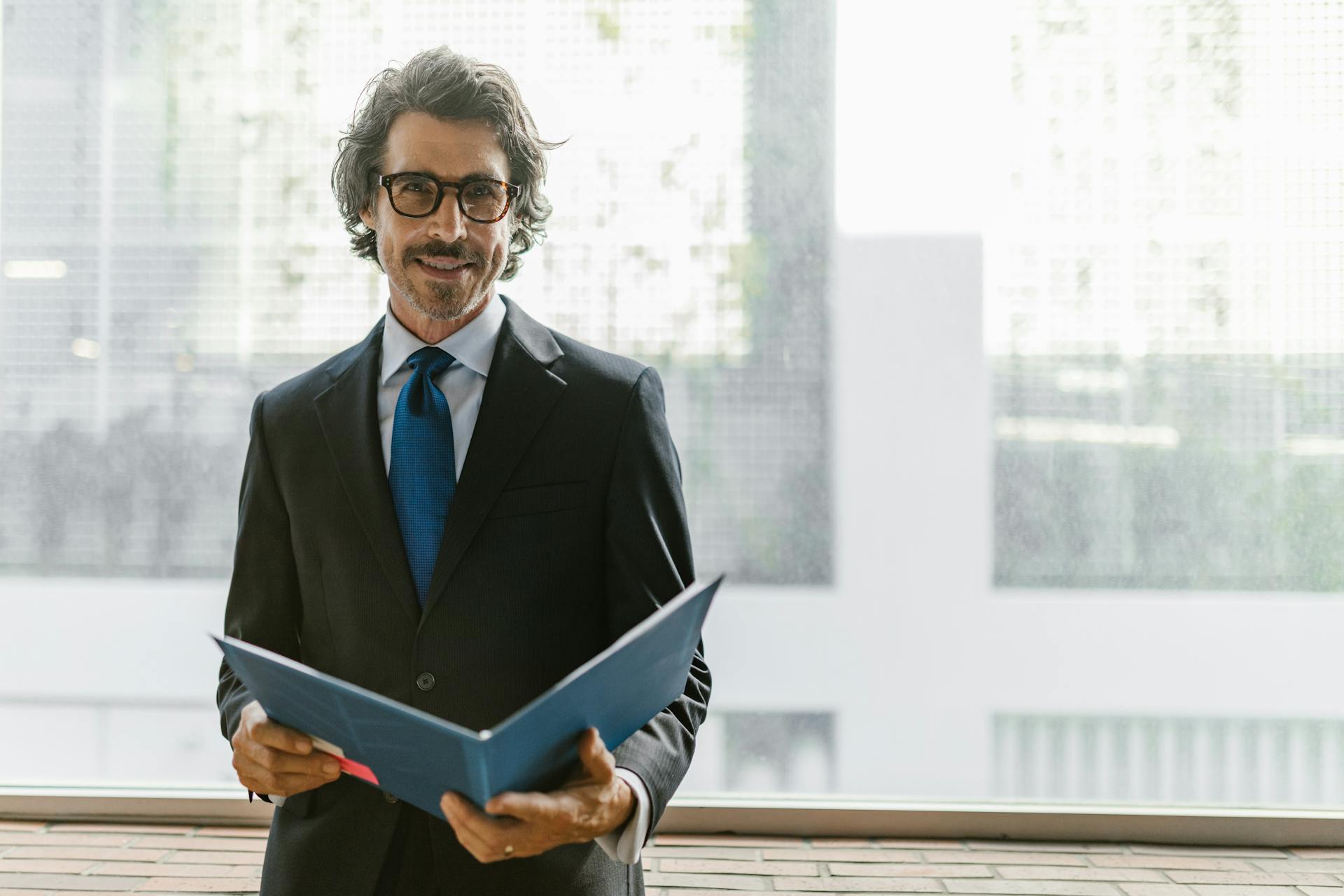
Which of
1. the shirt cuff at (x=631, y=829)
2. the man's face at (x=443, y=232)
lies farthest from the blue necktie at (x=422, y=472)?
the shirt cuff at (x=631, y=829)

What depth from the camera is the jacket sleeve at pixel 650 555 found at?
4.23ft

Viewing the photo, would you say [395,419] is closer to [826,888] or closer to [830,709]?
[826,888]

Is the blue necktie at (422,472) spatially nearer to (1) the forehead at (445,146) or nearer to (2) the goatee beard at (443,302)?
(2) the goatee beard at (443,302)

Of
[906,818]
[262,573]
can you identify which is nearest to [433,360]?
[262,573]

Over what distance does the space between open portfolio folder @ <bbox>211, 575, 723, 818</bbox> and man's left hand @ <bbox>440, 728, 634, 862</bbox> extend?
14 mm

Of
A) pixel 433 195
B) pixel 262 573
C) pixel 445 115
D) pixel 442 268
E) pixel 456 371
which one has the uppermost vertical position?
pixel 445 115

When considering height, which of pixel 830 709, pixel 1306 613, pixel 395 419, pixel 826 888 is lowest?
pixel 826 888

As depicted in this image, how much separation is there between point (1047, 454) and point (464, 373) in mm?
2072

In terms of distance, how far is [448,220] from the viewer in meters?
1.42

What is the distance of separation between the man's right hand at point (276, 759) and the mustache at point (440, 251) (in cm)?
61

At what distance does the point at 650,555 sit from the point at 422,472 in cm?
32

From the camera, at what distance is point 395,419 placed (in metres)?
1.41

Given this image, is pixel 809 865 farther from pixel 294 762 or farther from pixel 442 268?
pixel 442 268

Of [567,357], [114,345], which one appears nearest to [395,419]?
[567,357]
